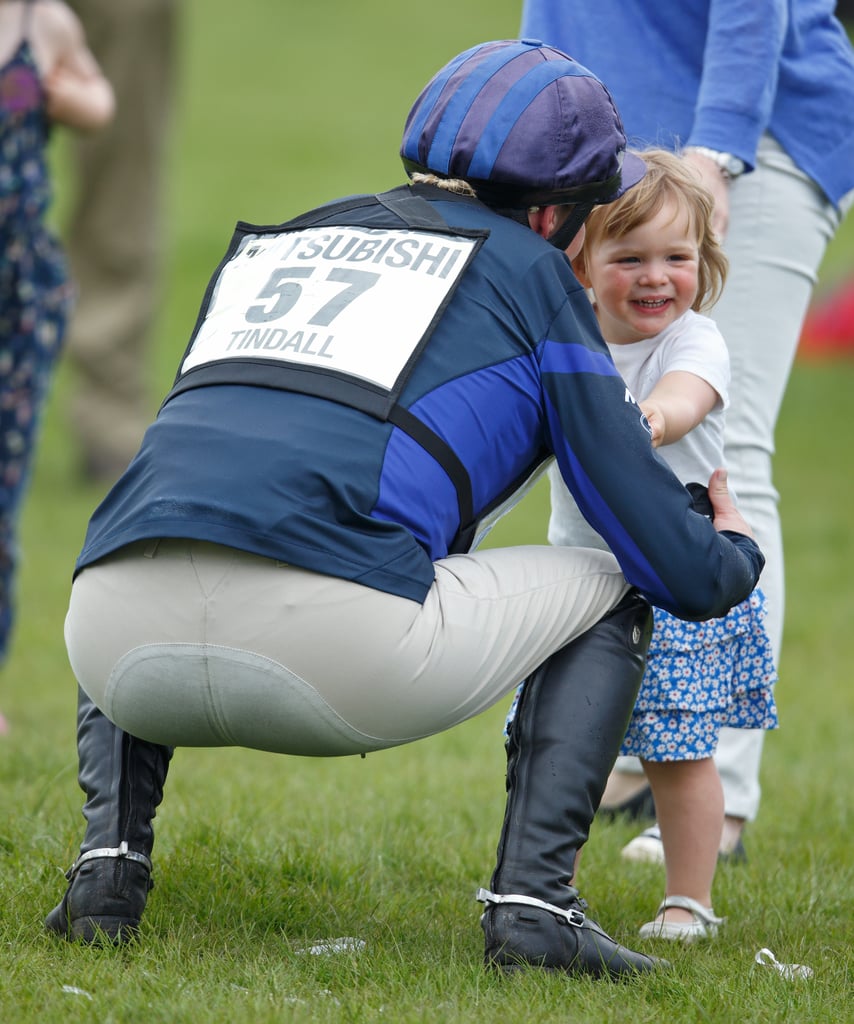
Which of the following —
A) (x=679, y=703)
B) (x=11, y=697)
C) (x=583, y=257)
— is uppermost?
(x=583, y=257)

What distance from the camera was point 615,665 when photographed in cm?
263

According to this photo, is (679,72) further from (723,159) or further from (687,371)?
(687,371)

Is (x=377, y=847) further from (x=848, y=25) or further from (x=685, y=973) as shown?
(x=848, y=25)

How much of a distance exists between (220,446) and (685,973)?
43.5 inches

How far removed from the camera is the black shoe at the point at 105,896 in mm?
2584

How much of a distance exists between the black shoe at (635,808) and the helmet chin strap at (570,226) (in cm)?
165

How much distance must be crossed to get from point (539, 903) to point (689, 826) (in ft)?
1.87

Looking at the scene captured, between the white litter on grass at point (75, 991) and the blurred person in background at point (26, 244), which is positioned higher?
the blurred person in background at point (26, 244)

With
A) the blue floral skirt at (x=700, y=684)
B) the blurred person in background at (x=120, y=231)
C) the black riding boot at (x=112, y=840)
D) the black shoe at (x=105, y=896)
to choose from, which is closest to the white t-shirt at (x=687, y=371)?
the blue floral skirt at (x=700, y=684)

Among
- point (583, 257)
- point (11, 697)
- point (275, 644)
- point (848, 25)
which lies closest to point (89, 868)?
point (275, 644)

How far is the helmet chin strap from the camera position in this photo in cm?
264

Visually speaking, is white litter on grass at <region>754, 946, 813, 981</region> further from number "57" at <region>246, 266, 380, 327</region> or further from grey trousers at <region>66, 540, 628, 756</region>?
number "57" at <region>246, 266, 380, 327</region>

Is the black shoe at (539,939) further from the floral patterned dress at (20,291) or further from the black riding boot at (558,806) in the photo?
the floral patterned dress at (20,291)

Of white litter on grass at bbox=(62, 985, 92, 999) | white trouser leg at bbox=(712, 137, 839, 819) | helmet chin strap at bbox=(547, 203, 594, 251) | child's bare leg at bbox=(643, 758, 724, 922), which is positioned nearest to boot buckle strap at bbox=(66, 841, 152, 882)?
white litter on grass at bbox=(62, 985, 92, 999)
